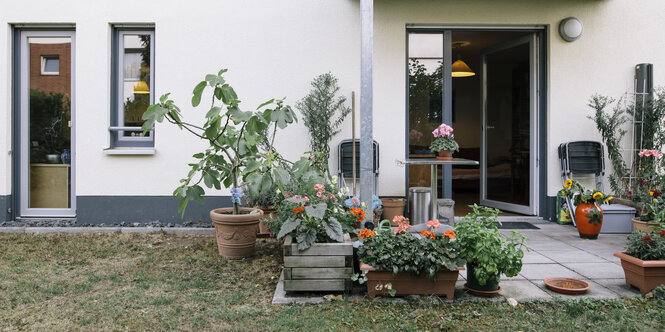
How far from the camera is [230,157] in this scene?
417cm

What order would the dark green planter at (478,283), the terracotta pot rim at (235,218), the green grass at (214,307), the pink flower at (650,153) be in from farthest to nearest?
the pink flower at (650,153), the terracotta pot rim at (235,218), the dark green planter at (478,283), the green grass at (214,307)

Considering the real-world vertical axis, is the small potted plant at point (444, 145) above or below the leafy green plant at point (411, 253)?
above

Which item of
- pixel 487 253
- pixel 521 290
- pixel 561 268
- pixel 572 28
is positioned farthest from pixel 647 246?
pixel 572 28

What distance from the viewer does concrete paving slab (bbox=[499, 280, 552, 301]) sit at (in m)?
3.17

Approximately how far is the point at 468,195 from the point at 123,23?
621 cm

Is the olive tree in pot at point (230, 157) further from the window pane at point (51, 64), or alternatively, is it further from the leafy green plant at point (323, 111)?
the window pane at point (51, 64)

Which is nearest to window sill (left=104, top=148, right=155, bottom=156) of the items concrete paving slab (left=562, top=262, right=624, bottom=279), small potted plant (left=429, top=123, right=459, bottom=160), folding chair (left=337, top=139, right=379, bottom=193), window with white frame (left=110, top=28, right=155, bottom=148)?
window with white frame (left=110, top=28, right=155, bottom=148)

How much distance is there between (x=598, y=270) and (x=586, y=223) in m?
1.20

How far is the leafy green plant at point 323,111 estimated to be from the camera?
17.6 ft

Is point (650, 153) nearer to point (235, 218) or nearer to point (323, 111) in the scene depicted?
point (323, 111)

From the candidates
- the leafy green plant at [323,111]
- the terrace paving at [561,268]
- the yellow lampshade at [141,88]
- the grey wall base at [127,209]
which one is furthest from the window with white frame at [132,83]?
the terrace paving at [561,268]

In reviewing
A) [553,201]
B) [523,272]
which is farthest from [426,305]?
[553,201]

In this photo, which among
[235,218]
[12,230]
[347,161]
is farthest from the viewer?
[347,161]

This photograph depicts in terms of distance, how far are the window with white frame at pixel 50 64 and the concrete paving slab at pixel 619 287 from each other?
591 cm
